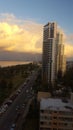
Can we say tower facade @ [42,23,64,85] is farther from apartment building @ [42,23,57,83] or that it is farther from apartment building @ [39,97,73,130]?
apartment building @ [39,97,73,130]

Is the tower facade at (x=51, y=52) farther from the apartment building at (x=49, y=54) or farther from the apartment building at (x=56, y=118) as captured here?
the apartment building at (x=56, y=118)

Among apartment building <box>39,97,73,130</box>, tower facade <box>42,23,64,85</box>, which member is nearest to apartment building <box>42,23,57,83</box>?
tower facade <box>42,23,64,85</box>

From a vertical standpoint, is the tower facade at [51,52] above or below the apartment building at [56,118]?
above

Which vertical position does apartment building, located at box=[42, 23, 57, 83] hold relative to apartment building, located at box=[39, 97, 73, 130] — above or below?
above

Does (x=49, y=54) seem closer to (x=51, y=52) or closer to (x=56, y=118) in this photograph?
(x=51, y=52)

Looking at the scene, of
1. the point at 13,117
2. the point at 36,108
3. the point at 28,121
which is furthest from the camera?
the point at 36,108

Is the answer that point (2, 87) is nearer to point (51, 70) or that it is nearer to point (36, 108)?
point (51, 70)

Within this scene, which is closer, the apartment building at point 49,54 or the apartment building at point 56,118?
the apartment building at point 56,118

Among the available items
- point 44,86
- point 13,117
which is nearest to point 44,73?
point 44,86

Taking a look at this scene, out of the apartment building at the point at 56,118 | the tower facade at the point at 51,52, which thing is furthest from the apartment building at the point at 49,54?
the apartment building at the point at 56,118

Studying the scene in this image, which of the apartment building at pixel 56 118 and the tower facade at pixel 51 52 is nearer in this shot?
the apartment building at pixel 56 118

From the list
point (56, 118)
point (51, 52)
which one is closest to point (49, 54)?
point (51, 52)
